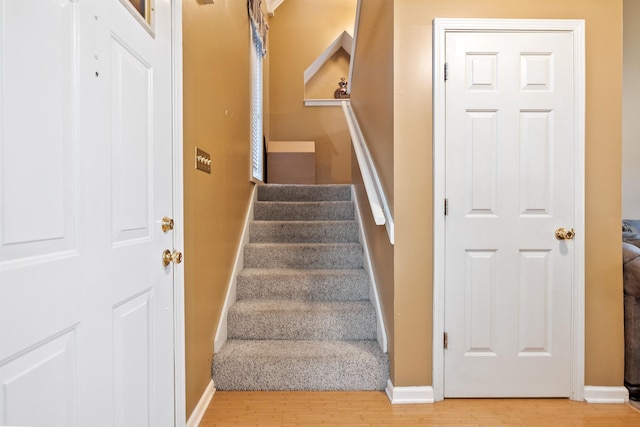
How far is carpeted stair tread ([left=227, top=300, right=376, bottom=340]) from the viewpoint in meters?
2.11

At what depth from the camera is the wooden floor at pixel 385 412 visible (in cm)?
163

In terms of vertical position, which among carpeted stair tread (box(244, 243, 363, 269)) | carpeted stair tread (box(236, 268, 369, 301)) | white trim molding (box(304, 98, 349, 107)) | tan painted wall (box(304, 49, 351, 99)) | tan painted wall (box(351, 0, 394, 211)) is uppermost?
tan painted wall (box(304, 49, 351, 99))

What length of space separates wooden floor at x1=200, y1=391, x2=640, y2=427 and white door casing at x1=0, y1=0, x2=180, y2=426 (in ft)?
1.96

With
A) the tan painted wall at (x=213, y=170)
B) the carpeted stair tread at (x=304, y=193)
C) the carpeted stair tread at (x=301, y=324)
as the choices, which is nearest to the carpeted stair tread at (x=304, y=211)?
the carpeted stair tread at (x=304, y=193)

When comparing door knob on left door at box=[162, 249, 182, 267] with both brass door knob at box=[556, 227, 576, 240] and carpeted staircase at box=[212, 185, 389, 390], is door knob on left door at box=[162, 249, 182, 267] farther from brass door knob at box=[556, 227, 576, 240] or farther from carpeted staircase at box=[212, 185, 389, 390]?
brass door knob at box=[556, 227, 576, 240]

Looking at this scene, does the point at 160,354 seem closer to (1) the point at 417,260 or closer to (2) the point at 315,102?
(1) the point at 417,260

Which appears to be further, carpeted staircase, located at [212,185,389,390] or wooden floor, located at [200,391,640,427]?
carpeted staircase, located at [212,185,389,390]

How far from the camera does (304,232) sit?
9.28 feet

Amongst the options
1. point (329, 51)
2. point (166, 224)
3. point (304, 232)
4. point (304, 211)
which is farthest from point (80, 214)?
point (329, 51)

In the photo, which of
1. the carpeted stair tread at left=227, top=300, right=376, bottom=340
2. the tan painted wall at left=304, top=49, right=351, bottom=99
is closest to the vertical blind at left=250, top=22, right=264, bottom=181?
the tan painted wall at left=304, top=49, right=351, bottom=99

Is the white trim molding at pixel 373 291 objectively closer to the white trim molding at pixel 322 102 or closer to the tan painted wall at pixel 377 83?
the tan painted wall at pixel 377 83

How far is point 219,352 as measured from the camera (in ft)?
6.29

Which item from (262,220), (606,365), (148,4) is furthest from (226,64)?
(606,365)

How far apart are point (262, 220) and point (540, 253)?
2178 millimetres
